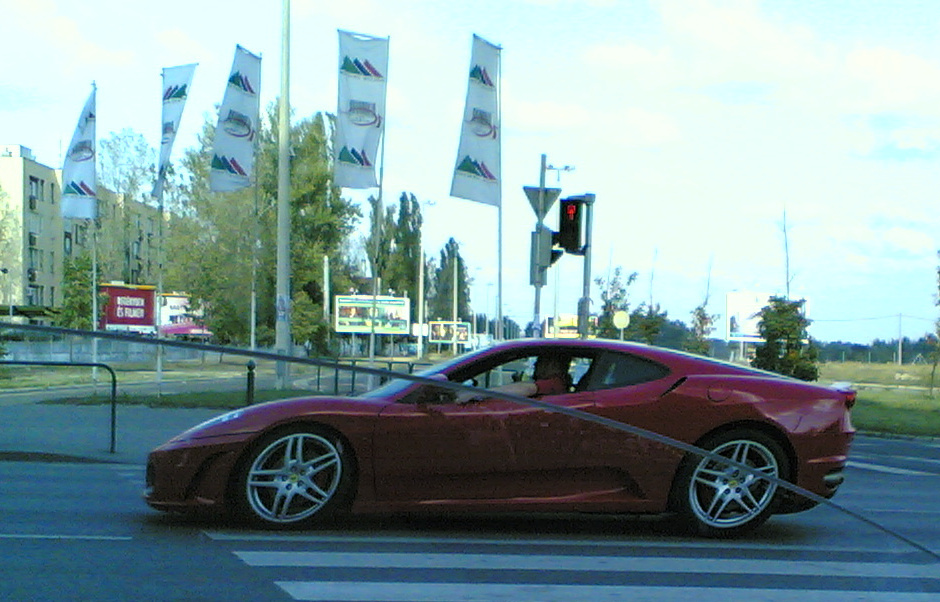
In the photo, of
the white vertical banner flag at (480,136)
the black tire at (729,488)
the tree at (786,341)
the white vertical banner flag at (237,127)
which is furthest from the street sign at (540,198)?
the tree at (786,341)

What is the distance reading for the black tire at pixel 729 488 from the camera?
705 cm

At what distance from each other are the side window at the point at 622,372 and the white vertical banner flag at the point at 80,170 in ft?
85.2

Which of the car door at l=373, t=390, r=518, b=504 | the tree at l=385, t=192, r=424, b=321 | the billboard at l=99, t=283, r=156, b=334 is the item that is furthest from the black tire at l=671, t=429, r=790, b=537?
the tree at l=385, t=192, r=424, b=321

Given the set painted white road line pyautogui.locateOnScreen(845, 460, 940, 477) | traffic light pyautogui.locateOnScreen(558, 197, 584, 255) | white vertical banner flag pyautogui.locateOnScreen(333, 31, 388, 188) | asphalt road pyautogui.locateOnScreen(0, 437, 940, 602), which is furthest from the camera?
white vertical banner flag pyautogui.locateOnScreen(333, 31, 388, 188)

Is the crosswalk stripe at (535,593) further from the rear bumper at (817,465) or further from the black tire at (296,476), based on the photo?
the rear bumper at (817,465)

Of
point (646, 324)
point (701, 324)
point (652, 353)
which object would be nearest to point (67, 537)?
point (652, 353)

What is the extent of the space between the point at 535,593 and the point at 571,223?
38.6 feet

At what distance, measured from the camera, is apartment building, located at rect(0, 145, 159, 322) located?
214ft

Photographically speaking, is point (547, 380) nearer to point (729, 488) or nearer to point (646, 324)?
point (729, 488)

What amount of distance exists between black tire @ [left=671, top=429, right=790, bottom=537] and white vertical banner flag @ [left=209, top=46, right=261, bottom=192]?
20139mm

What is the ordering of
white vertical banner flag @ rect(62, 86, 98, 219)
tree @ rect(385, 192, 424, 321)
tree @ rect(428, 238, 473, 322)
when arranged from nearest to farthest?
white vertical banner flag @ rect(62, 86, 98, 219), tree @ rect(385, 192, 424, 321), tree @ rect(428, 238, 473, 322)

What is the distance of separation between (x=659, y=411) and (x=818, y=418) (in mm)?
1055

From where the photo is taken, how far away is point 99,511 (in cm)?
771

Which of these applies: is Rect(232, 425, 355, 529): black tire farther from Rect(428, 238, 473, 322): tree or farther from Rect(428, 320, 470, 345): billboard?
Rect(428, 238, 473, 322): tree
